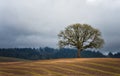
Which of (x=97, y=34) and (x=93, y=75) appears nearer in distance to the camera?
(x=93, y=75)

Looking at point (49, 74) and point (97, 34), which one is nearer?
point (49, 74)

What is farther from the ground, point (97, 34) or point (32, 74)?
point (97, 34)

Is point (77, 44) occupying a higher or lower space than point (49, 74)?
higher

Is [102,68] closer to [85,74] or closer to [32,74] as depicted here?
[85,74]

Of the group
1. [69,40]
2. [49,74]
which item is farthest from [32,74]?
[69,40]

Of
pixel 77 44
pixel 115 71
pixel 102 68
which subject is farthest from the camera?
pixel 77 44

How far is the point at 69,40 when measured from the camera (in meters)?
114

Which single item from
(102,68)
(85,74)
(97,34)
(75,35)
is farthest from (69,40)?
(85,74)

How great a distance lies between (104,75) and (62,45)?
60.2 meters

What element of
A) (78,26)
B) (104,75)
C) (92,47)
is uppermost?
(78,26)

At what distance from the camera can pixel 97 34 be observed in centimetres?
11400

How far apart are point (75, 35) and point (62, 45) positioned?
21.2ft

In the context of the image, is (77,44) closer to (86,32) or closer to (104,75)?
(86,32)

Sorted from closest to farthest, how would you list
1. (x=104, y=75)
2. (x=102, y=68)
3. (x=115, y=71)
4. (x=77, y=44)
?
(x=104, y=75), (x=115, y=71), (x=102, y=68), (x=77, y=44)
